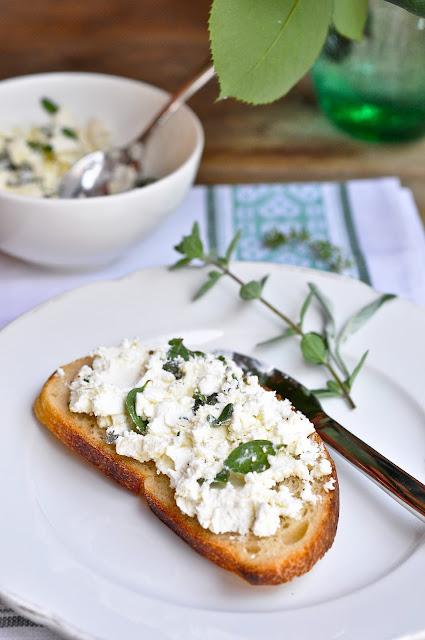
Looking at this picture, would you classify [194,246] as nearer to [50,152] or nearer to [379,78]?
[50,152]

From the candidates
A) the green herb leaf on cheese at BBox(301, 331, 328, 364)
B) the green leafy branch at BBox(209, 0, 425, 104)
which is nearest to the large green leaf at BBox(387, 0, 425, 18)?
the green leafy branch at BBox(209, 0, 425, 104)

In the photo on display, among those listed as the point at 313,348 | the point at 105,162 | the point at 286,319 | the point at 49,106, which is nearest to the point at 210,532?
the point at 313,348

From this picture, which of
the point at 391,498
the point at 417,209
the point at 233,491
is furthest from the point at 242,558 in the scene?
the point at 417,209

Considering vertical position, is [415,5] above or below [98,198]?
above

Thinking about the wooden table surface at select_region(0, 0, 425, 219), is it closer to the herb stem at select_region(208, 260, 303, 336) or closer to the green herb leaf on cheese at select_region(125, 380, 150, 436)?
the herb stem at select_region(208, 260, 303, 336)

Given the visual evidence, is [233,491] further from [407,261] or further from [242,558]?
[407,261]

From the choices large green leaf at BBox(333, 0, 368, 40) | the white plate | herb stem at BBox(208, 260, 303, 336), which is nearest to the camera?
the white plate
